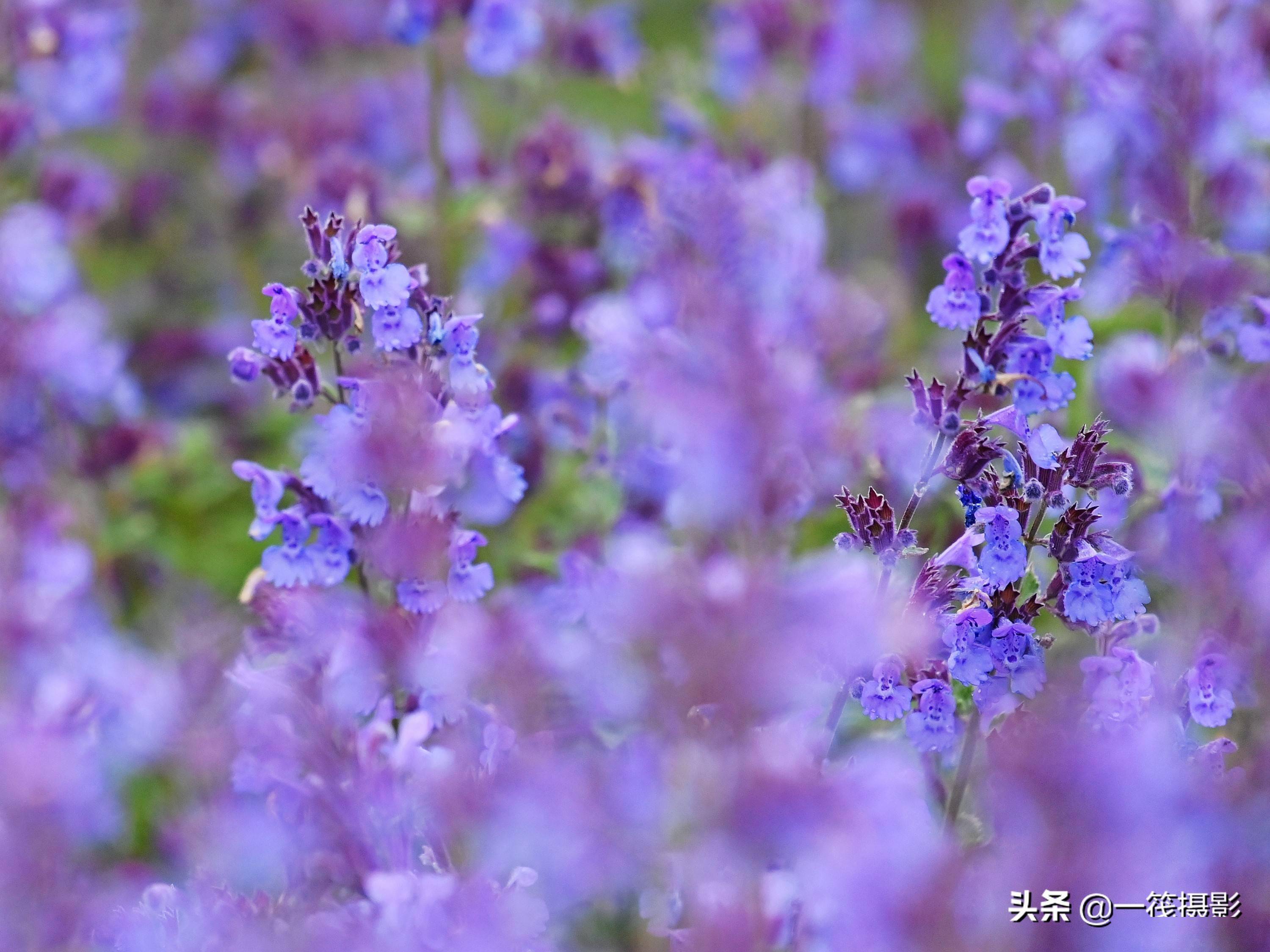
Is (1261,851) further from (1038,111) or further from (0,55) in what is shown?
(0,55)

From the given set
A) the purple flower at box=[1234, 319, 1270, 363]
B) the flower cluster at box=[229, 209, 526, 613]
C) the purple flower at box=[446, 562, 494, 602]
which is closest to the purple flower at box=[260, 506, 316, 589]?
the flower cluster at box=[229, 209, 526, 613]

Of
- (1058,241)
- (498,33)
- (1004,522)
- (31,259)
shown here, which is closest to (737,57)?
(498,33)

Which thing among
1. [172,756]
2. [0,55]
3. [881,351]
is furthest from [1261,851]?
[0,55]

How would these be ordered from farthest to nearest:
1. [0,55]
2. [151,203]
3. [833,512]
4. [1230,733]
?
[151,203], [0,55], [833,512], [1230,733]

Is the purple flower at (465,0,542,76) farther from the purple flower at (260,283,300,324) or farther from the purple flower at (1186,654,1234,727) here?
the purple flower at (1186,654,1234,727)

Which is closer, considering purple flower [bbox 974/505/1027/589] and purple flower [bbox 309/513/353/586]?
purple flower [bbox 974/505/1027/589]

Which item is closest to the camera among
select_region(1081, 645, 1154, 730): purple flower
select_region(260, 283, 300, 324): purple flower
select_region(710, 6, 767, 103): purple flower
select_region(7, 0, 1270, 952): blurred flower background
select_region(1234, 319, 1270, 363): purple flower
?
select_region(7, 0, 1270, 952): blurred flower background

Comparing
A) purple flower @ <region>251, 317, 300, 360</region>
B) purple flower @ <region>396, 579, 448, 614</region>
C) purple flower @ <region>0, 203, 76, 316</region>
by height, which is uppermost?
purple flower @ <region>0, 203, 76, 316</region>

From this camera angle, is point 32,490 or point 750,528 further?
point 32,490

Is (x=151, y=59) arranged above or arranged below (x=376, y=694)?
above
